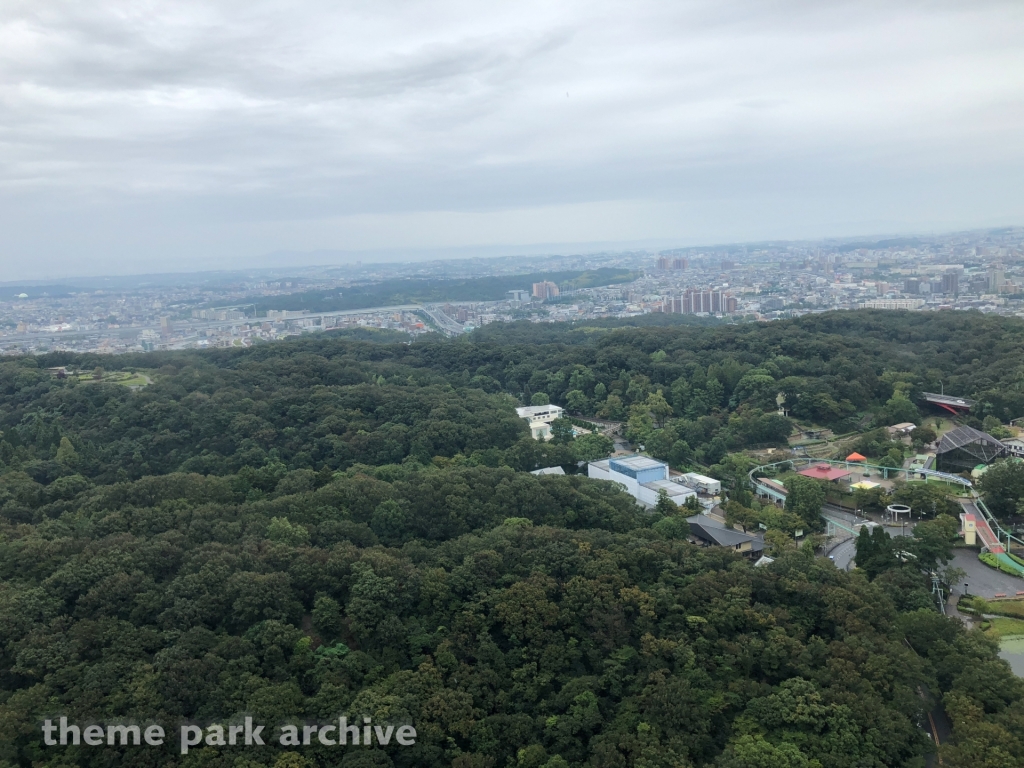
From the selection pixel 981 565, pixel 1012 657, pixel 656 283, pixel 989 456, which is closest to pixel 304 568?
pixel 1012 657

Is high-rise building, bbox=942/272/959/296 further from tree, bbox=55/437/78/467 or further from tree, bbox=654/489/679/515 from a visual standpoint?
tree, bbox=55/437/78/467

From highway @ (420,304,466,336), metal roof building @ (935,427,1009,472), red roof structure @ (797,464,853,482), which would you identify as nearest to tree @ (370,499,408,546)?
red roof structure @ (797,464,853,482)

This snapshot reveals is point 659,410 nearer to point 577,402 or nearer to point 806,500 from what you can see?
point 577,402

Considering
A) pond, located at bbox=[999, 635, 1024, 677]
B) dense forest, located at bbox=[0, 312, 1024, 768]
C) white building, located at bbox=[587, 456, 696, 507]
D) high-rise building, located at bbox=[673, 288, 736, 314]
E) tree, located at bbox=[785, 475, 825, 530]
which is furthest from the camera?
high-rise building, located at bbox=[673, 288, 736, 314]

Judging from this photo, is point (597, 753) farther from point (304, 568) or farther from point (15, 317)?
point (15, 317)

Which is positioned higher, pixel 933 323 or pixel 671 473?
pixel 933 323
